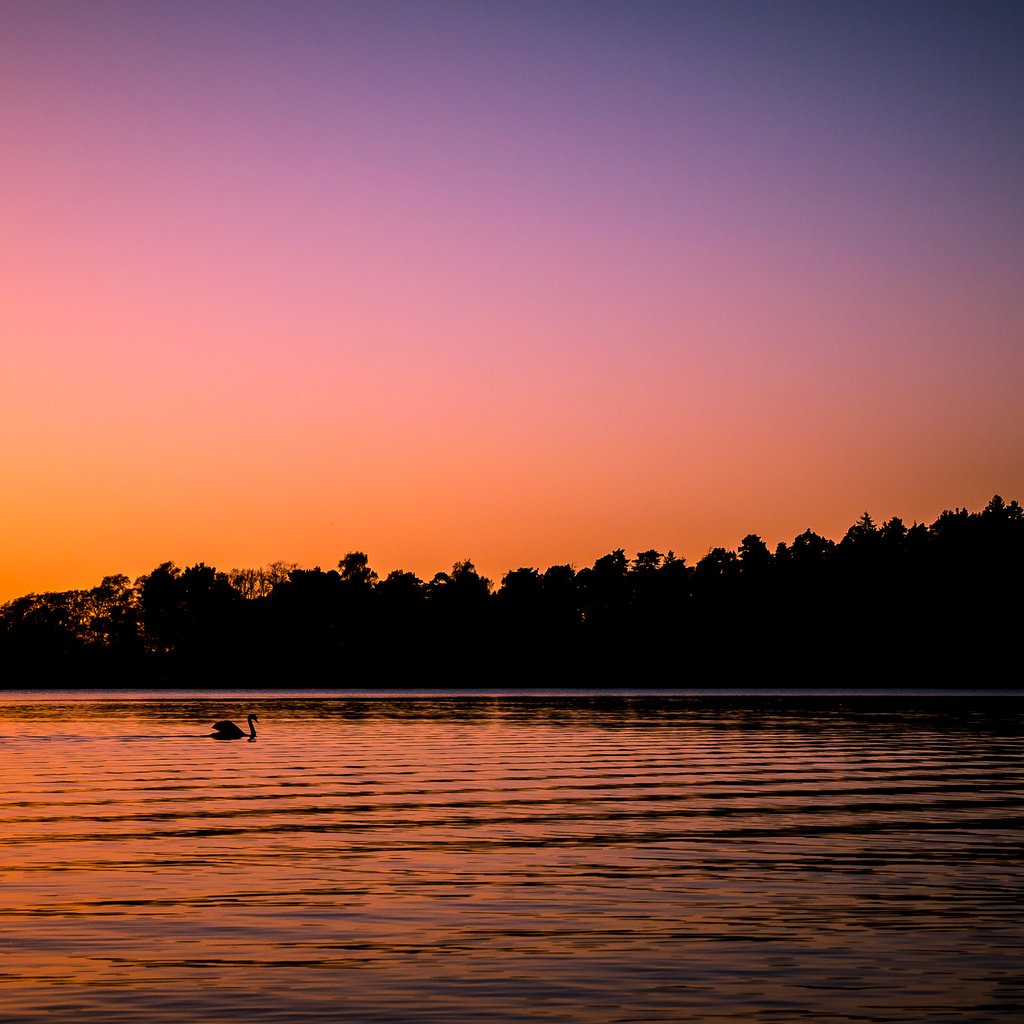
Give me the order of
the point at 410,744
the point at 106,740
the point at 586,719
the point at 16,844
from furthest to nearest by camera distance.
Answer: the point at 586,719, the point at 106,740, the point at 410,744, the point at 16,844

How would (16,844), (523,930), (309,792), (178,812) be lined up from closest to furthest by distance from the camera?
(523,930) < (16,844) < (178,812) < (309,792)

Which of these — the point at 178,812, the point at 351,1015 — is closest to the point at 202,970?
the point at 351,1015

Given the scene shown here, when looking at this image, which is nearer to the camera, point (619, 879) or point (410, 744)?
point (619, 879)

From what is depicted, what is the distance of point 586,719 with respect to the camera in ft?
335

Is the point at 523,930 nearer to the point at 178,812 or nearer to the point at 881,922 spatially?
the point at 881,922

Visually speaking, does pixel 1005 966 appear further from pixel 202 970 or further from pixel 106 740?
pixel 106 740

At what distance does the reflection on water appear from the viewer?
711 inches

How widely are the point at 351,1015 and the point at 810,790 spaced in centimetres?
2890

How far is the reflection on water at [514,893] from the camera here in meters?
18.1

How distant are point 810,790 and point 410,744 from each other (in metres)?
28.7

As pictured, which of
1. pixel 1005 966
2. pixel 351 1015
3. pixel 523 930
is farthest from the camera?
pixel 523 930

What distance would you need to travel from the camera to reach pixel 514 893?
2528 centimetres

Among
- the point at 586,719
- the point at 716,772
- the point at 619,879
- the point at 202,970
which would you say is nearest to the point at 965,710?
the point at 586,719

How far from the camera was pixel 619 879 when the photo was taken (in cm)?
2672
